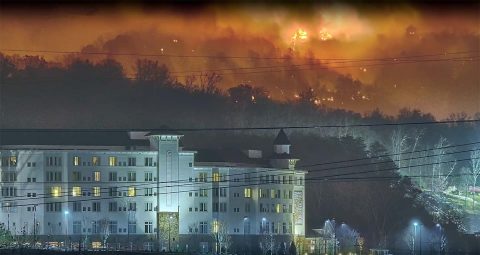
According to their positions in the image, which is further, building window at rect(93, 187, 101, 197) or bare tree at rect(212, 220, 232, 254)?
building window at rect(93, 187, 101, 197)

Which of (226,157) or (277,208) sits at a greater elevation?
(226,157)

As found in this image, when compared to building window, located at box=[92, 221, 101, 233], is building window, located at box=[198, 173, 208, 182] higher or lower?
higher

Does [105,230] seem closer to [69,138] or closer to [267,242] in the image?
[69,138]

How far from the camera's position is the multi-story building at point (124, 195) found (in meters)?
120

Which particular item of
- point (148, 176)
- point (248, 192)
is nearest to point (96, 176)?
point (148, 176)

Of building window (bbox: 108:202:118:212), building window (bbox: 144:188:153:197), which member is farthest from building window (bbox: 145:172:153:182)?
building window (bbox: 108:202:118:212)

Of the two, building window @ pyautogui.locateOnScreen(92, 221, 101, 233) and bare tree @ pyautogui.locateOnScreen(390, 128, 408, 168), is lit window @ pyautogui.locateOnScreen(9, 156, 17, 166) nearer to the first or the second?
building window @ pyautogui.locateOnScreen(92, 221, 101, 233)

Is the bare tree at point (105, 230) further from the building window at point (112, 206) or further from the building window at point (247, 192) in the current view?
the building window at point (247, 192)

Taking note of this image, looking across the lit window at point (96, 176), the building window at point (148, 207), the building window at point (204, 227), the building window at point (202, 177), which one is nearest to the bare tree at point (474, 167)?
the building window at point (202, 177)

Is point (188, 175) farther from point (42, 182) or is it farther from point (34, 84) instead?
point (34, 84)

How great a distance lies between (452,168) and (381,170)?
11.2 meters

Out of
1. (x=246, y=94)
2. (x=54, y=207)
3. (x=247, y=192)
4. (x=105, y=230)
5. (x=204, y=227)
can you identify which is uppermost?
(x=246, y=94)

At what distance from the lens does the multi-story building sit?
Answer: 120 metres

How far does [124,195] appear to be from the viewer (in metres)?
124
